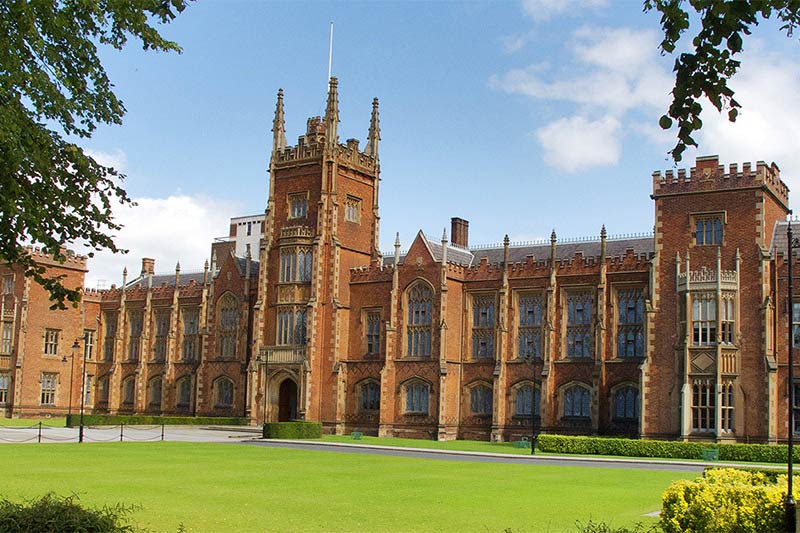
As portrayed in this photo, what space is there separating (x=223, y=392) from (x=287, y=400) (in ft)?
Result: 24.2

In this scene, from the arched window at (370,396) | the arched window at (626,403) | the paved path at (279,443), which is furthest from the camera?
the arched window at (370,396)

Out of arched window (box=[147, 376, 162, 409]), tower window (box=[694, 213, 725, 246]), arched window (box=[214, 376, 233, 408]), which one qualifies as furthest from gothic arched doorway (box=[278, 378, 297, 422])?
tower window (box=[694, 213, 725, 246])

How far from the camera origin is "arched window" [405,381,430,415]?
57.6 metres

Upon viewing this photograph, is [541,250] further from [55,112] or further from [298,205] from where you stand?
[55,112]

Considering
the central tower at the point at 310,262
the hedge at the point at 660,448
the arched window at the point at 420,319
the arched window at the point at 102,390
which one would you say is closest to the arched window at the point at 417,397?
the arched window at the point at 420,319

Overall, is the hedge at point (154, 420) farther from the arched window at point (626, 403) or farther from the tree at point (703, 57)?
the tree at point (703, 57)

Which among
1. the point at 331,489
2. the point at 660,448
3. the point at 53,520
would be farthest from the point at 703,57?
the point at 660,448

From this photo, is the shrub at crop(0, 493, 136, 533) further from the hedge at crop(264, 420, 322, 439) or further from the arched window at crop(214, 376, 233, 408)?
the arched window at crop(214, 376, 233, 408)

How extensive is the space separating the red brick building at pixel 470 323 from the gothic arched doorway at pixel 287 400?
122 mm

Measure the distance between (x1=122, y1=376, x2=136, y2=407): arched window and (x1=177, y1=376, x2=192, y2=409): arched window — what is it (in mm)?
5181

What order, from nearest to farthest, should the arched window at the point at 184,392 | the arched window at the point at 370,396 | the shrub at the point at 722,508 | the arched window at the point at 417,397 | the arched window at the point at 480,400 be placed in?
1. the shrub at the point at 722,508
2. the arched window at the point at 480,400
3. the arched window at the point at 417,397
4. the arched window at the point at 370,396
5. the arched window at the point at 184,392

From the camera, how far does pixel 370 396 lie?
198 feet

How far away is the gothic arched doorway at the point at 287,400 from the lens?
62.7 meters

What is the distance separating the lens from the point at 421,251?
5881cm
